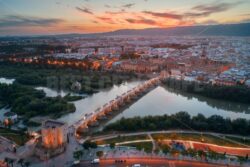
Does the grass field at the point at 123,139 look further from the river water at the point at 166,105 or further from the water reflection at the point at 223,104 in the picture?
the water reflection at the point at 223,104

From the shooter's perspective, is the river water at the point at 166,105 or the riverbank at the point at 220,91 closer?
A: the river water at the point at 166,105

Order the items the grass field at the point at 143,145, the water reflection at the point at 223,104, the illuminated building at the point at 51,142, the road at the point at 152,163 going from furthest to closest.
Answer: the water reflection at the point at 223,104
the grass field at the point at 143,145
the illuminated building at the point at 51,142
the road at the point at 152,163

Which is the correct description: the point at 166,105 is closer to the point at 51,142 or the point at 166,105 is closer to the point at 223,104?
the point at 223,104

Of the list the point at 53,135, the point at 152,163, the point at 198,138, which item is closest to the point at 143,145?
the point at 152,163

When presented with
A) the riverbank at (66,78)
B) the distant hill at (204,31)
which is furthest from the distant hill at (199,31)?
the riverbank at (66,78)

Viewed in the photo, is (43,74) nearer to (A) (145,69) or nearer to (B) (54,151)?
(A) (145,69)

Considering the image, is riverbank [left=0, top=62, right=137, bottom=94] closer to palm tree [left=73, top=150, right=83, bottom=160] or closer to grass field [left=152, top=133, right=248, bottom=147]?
grass field [left=152, top=133, right=248, bottom=147]

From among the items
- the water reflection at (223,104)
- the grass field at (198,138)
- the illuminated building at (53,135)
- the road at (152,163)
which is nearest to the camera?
the road at (152,163)

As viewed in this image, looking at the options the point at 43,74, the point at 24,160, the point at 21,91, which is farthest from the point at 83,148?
the point at 43,74

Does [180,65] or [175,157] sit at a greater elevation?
[180,65]
